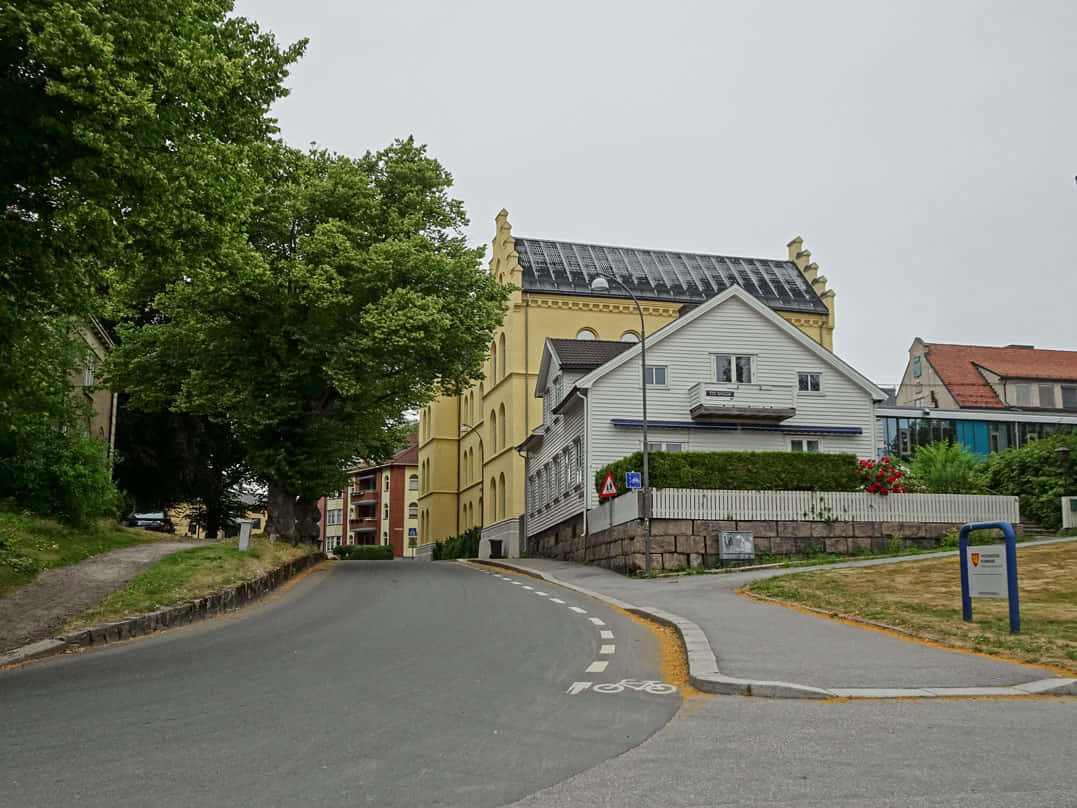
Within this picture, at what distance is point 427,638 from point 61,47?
24.9ft

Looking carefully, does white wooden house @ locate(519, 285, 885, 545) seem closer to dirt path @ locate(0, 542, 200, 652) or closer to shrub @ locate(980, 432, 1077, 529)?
shrub @ locate(980, 432, 1077, 529)

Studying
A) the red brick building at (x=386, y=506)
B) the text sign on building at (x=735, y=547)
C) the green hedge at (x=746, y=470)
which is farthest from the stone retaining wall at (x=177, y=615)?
the red brick building at (x=386, y=506)

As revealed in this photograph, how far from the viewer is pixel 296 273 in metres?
29.9

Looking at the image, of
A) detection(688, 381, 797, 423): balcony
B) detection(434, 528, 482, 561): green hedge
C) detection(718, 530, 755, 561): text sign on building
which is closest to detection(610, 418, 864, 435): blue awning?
detection(688, 381, 797, 423): balcony

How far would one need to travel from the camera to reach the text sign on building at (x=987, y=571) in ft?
42.5

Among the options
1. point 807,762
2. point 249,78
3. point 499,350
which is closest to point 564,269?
point 499,350

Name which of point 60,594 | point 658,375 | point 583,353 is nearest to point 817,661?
point 60,594

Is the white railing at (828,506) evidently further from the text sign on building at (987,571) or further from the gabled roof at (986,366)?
the gabled roof at (986,366)

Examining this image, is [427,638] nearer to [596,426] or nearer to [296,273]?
[296,273]

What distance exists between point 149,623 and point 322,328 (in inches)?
680

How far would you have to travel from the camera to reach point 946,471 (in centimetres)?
3591

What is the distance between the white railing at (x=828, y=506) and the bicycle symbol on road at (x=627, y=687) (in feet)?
63.1

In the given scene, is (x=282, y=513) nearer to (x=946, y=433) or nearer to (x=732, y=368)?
→ (x=732, y=368)

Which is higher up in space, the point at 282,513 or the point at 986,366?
the point at 986,366
